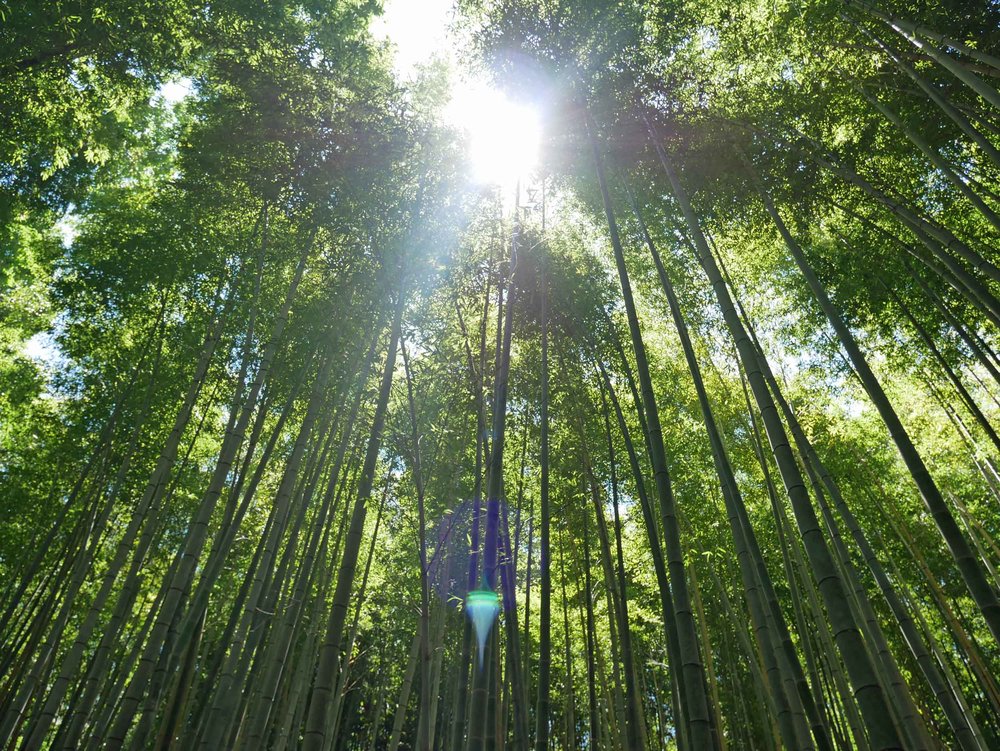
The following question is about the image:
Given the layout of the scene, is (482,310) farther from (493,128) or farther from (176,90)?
(176,90)

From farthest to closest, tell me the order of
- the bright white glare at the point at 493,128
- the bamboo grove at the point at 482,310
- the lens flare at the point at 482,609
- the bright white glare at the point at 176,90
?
the bright white glare at the point at 176,90 → the bright white glare at the point at 493,128 → the bamboo grove at the point at 482,310 → the lens flare at the point at 482,609

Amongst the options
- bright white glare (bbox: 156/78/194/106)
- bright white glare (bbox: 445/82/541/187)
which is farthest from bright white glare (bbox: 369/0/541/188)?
bright white glare (bbox: 156/78/194/106)

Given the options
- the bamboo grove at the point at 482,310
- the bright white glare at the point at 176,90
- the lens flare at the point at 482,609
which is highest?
the bright white glare at the point at 176,90

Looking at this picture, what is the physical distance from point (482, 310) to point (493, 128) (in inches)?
60.7

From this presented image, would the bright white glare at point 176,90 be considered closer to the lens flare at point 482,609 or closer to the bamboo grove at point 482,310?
the bamboo grove at point 482,310

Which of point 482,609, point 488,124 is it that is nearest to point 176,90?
point 488,124

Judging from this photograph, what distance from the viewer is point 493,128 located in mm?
4770

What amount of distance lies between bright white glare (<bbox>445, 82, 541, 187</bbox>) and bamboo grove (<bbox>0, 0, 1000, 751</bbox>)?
15 centimetres

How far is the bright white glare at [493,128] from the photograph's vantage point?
4.71 m

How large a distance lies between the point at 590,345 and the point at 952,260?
2802 mm

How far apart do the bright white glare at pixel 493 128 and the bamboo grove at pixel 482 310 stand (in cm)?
15

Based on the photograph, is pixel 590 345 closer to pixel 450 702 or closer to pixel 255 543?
pixel 255 543

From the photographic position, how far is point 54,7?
13.8ft

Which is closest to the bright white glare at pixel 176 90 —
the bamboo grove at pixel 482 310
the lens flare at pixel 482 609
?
the bamboo grove at pixel 482 310
